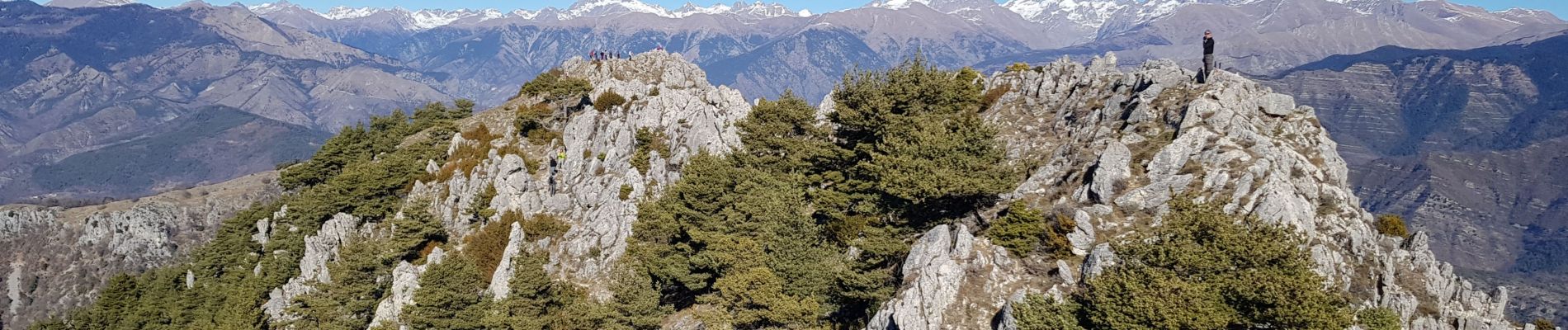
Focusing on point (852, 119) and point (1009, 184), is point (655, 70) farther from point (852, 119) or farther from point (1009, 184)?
point (1009, 184)

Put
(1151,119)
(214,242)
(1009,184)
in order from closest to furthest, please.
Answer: (1009,184), (1151,119), (214,242)

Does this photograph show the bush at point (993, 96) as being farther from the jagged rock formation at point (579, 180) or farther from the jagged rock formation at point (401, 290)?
the jagged rock formation at point (401, 290)

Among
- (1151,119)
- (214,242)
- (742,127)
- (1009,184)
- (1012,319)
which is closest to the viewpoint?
(1012,319)

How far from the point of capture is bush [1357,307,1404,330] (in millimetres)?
31641

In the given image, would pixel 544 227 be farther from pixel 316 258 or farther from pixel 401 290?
pixel 316 258

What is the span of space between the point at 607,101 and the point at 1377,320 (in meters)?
67.3

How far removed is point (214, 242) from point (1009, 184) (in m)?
99.4

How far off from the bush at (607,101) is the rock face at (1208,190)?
44.9 m

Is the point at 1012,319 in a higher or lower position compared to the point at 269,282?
higher

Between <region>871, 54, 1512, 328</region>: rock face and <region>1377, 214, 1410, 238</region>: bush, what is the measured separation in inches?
267

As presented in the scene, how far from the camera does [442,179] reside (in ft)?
247

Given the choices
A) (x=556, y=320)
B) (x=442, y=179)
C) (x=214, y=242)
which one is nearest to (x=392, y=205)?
(x=442, y=179)

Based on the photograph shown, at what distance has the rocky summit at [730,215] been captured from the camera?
37.0 meters

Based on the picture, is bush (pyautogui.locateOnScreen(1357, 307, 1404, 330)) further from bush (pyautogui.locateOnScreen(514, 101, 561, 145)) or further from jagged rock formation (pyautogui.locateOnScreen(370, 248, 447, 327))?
bush (pyautogui.locateOnScreen(514, 101, 561, 145))
